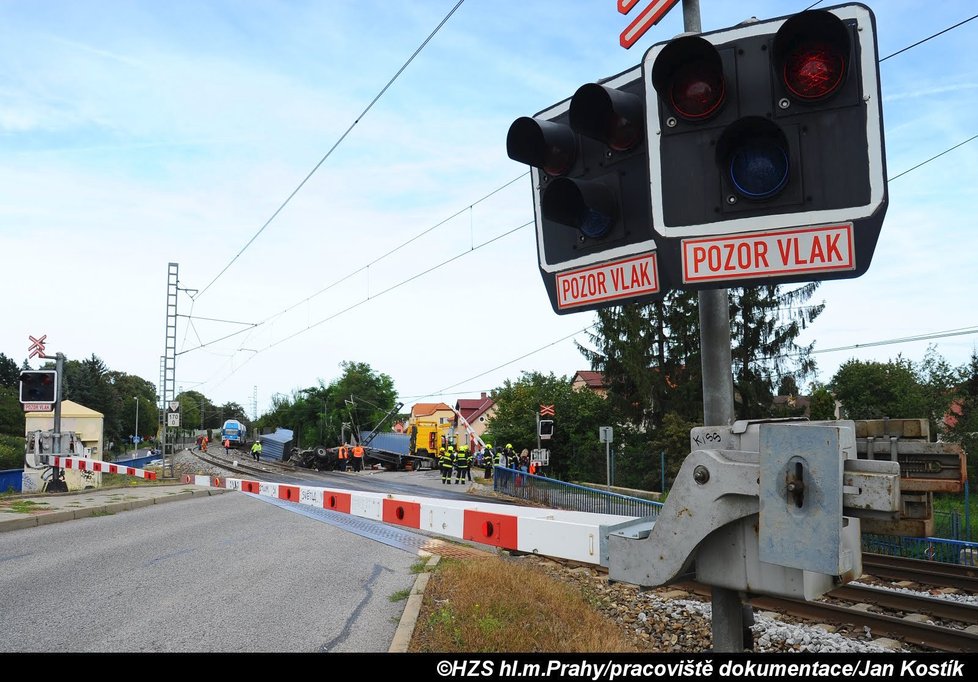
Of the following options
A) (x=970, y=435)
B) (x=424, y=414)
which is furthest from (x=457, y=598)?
(x=424, y=414)

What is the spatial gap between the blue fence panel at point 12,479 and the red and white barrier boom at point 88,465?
9.21ft

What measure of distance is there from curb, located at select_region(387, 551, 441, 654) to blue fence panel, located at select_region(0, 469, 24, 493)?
63.2 feet

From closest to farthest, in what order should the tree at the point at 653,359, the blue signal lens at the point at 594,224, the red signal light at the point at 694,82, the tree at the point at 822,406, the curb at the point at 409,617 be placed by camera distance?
the red signal light at the point at 694,82 < the blue signal lens at the point at 594,224 < the curb at the point at 409,617 < the tree at the point at 822,406 < the tree at the point at 653,359

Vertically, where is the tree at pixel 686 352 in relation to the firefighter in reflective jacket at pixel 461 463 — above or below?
above

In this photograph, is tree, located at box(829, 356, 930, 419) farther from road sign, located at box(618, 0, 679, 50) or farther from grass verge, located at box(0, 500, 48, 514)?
road sign, located at box(618, 0, 679, 50)

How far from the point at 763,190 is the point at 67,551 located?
9794 mm

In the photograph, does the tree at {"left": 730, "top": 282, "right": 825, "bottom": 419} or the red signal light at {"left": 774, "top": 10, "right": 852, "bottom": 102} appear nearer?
the red signal light at {"left": 774, "top": 10, "right": 852, "bottom": 102}

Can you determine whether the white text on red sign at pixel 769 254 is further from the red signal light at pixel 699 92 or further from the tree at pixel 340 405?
the tree at pixel 340 405

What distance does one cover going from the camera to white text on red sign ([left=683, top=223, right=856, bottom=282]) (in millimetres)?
2219

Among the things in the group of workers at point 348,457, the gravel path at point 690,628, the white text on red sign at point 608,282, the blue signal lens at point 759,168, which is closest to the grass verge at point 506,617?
the gravel path at point 690,628

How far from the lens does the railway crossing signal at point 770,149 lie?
7.19 ft

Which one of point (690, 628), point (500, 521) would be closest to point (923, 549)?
point (690, 628)

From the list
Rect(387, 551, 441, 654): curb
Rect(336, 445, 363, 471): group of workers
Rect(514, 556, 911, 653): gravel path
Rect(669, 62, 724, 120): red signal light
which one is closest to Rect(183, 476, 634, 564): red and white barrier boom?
Rect(387, 551, 441, 654): curb

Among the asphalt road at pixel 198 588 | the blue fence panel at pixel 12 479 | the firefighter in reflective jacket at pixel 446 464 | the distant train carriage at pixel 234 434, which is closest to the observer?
the asphalt road at pixel 198 588
